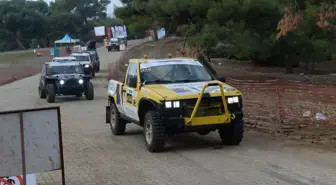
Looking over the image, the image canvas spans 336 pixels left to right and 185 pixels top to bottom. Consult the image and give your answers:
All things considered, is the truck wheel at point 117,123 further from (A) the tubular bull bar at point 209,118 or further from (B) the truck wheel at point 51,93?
(B) the truck wheel at point 51,93

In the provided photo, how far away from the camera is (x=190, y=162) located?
31.3ft

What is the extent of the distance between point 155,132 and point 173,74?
1.78 meters

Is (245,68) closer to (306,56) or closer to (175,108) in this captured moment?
(306,56)

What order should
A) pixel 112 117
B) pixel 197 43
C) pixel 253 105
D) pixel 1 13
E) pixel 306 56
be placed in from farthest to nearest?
pixel 1 13 < pixel 306 56 < pixel 197 43 < pixel 253 105 < pixel 112 117

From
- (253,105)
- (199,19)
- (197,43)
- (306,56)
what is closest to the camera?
(253,105)

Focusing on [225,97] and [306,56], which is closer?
[225,97]

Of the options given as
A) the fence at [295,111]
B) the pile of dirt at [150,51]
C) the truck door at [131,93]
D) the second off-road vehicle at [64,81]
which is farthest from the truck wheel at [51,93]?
the pile of dirt at [150,51]

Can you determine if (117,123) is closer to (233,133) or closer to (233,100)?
(233,133)

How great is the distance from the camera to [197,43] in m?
22.8

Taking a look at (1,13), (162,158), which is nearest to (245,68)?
(162,158)

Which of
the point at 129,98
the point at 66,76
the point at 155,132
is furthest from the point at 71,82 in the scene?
the point at 155,132

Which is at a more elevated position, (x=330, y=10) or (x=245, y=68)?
(x=330, y=10)

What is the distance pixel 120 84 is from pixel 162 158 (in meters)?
3.21

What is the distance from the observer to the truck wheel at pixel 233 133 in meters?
10.7
